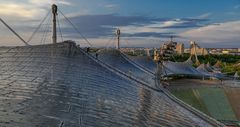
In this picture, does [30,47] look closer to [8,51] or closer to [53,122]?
[8,51]

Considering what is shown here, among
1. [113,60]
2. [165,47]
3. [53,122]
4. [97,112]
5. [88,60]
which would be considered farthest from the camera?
[113,60]

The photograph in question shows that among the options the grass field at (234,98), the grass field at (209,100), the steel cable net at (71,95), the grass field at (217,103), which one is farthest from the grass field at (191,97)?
the steel cable net at (71,95)

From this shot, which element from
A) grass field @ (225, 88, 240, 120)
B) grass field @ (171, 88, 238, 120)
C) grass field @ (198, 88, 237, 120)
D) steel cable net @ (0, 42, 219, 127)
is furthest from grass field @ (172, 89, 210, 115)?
steel cable net @ (0, 42, 219, 127)

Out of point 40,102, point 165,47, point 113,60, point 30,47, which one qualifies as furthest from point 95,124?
→ point 113,60

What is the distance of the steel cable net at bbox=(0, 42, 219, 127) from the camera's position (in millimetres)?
6551

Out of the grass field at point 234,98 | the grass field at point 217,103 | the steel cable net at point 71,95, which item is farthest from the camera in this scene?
the grass field at point 234,98

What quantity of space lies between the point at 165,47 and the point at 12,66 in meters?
10.7

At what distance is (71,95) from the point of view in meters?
8.00

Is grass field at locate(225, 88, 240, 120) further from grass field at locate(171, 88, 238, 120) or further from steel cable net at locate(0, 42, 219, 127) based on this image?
steel cable net at locate(0, 42, 219, 127)

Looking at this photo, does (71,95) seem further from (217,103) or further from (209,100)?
(209,100)

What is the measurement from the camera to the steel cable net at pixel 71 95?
6.55 metres

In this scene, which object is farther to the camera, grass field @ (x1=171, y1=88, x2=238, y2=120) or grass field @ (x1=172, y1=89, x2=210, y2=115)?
grass field @ (x1=172, y1=89, x2=210, y2=115)

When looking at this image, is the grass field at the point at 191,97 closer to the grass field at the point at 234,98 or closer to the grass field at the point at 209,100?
the grass field at the point at 209,100

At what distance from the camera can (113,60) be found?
26.0 meters
